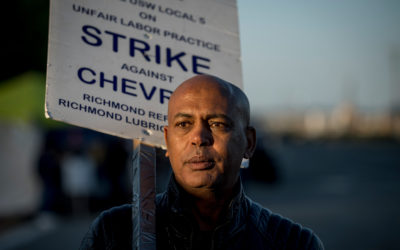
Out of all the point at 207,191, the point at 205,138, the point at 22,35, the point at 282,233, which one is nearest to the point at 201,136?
the point at 205,138

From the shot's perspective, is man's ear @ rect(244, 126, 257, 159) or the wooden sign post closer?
the wooden sign post

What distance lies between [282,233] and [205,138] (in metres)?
0.46

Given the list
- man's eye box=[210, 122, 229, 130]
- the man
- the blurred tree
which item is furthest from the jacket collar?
the blurred tree

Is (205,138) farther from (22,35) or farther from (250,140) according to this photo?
(22,35)

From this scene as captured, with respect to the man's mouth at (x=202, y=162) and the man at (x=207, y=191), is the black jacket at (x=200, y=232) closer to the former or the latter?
the man at (x=207, y=191)

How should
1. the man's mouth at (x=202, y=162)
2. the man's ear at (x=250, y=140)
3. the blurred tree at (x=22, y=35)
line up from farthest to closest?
the blurred tree at (x=22, y=35), the man's ear at (x=250, y=140), the man's mouth at (x=202, y=162)

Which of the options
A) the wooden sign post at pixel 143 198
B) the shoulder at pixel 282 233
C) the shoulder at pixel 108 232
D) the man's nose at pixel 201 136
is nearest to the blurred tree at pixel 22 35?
the wooden sign post at pixel 143 198

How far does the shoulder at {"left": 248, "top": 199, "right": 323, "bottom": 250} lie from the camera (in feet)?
5.35

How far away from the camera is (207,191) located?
1596 mm

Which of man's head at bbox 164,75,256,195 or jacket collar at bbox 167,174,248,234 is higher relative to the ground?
man's head at bbox 164,75,256,195

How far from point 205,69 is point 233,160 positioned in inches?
21.2

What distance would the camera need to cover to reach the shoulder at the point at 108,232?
5.29ft

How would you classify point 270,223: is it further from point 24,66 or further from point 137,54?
point 24,66

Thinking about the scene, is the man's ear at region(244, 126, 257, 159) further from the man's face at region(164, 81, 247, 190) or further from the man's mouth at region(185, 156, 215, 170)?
the man's mouth at region(185, 156, 215, 170)
